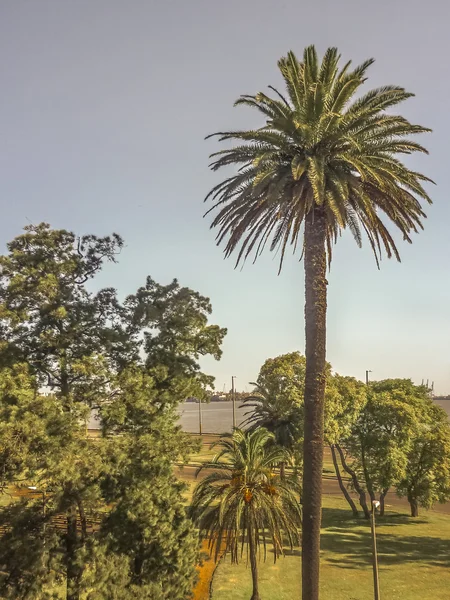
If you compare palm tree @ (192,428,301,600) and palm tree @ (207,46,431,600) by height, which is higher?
palm tree @ (207,46,431,600)

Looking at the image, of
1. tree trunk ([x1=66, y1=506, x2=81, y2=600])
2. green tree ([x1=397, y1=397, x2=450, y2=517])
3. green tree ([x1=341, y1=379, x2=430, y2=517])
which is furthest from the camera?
green tree ([x1=397, y1=397, x2=450, y2=517])

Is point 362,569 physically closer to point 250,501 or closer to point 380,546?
point 380,546

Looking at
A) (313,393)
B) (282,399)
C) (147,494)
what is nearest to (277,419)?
(282,399)

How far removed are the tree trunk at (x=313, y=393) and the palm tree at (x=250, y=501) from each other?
426cm

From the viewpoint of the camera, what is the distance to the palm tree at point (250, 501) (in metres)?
18.8

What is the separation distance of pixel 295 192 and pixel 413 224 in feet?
18.8

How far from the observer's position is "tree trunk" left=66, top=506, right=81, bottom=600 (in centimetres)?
1576

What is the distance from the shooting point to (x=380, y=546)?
29516mm

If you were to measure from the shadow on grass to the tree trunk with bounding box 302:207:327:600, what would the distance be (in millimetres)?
13839

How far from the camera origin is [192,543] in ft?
59.5

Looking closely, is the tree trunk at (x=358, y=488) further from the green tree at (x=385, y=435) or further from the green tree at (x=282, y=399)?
the green tree at (x=282, y=399)

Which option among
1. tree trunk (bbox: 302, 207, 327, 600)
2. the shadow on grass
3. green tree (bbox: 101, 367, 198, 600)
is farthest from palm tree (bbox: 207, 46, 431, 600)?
the shadow on grass

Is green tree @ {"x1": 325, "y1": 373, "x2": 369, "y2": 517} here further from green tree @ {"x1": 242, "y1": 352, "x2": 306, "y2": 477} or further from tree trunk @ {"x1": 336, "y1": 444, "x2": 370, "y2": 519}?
green tree @ {"x1": 242, "y1": 352, "x2": 306, "y2": 477}

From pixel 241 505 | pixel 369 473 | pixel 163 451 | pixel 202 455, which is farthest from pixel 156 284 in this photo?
pixel 202 455
